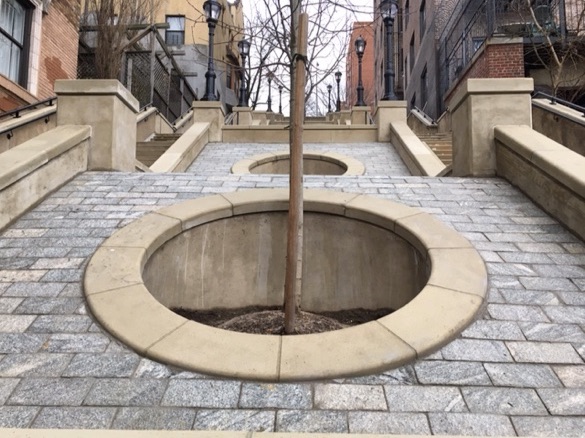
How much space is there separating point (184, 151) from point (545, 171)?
297 inches

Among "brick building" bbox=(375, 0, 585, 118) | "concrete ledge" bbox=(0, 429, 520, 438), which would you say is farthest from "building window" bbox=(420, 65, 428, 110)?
"concrete ledge" bbox=(0, 429, 520, 438)

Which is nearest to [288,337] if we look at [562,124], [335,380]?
[335,380]

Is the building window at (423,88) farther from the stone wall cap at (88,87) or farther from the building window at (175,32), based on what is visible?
the stone wall cap at (88,87)

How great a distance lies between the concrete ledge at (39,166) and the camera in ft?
13.6

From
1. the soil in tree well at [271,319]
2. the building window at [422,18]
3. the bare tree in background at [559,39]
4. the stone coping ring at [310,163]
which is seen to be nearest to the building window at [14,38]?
the stone coping ring at [310,163]

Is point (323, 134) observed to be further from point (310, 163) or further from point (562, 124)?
point (562, 124)

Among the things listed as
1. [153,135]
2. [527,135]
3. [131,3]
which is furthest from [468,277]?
[131,3]

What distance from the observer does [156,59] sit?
1772cm

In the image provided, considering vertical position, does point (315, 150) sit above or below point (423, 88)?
below

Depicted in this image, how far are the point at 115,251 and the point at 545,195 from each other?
4251 mm

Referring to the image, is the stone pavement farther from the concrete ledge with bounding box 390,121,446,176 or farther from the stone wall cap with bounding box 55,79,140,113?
the concrete ledge with bounding box 390,121,446,176

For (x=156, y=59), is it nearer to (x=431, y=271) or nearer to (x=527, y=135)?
(x=527, y=135)

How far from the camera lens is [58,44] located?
13438 mm

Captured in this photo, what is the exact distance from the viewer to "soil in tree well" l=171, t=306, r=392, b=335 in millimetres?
3348
